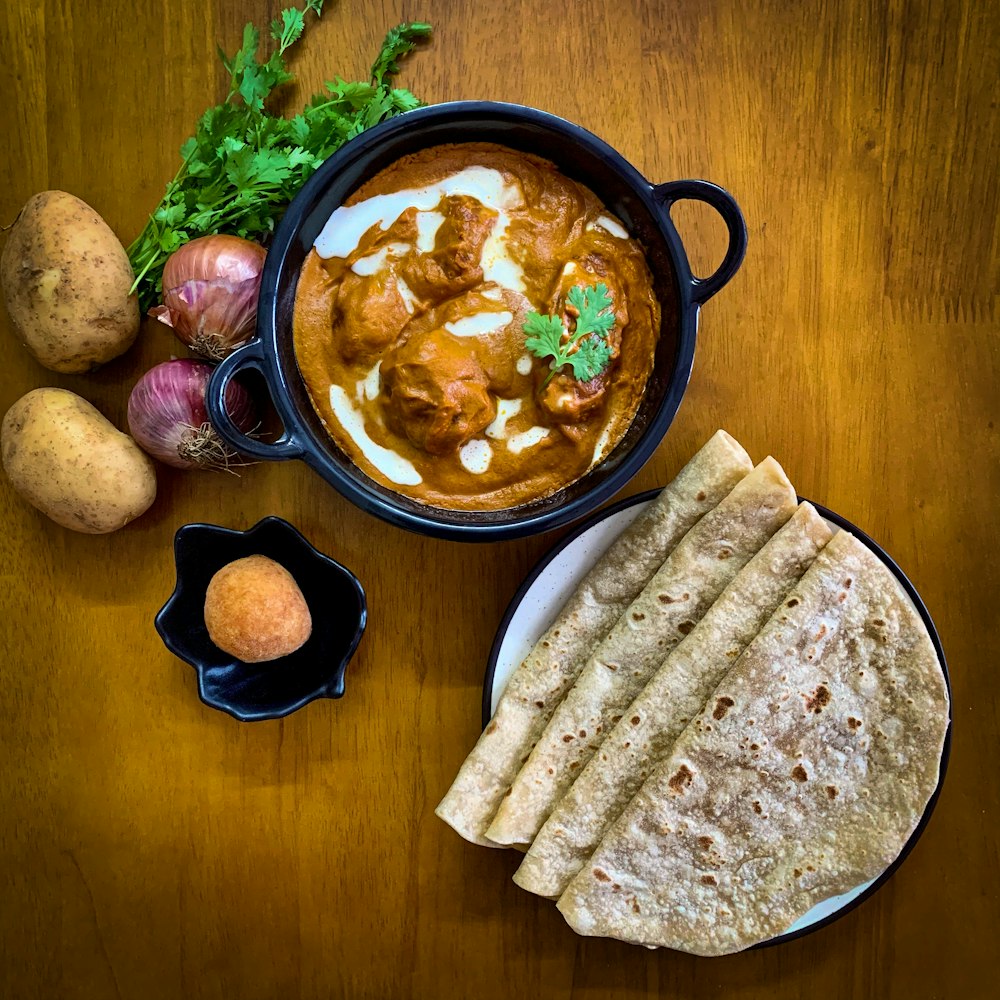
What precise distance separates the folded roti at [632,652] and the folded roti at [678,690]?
43mm

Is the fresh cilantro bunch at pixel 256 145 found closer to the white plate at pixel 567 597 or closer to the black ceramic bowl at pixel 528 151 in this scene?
the black ceramic bowl at pixel 528 151

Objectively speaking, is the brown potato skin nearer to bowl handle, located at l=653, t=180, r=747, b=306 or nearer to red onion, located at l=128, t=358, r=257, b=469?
red onion, located at l=128, t=358, r=257, b=469

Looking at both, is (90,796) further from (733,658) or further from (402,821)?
(733,658)

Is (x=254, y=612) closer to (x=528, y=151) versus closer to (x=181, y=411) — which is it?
(x=181, y=411)

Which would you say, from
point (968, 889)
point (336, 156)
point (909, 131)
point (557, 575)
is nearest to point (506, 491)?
point (557, 575)

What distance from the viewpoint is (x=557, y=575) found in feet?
7.70

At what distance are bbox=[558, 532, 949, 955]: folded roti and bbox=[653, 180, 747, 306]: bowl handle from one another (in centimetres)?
69

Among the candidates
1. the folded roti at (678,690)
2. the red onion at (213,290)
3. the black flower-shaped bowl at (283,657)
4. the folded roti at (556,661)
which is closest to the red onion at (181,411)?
the red onion at (213,290)

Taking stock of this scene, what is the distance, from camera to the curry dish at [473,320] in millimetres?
2100

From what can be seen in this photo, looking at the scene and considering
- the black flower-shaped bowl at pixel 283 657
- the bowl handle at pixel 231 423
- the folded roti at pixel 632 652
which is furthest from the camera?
the black flower-shaped bowl at pixel 283 657

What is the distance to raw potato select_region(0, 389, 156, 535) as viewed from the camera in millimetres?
2314

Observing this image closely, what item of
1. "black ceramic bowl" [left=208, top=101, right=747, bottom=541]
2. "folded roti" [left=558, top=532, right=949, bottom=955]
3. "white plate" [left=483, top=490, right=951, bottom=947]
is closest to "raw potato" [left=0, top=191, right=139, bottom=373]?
"black ceramic bowl" [left=208, top=101, right=747, bottom=541]

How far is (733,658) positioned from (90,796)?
183cm

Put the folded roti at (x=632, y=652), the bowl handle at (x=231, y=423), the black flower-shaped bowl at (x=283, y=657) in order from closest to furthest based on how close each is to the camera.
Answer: the bowl handle at (x=231, y=423) → the folded roti at (x=632, y=652) → the black flower-shaped bowl at (x=283, y=657)
